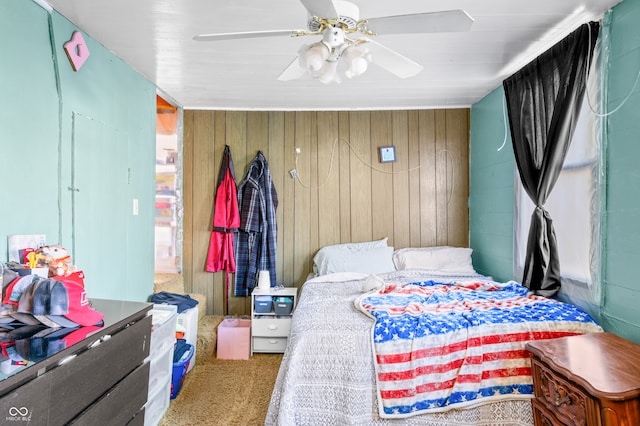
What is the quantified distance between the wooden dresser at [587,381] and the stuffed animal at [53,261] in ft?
→ 7.04

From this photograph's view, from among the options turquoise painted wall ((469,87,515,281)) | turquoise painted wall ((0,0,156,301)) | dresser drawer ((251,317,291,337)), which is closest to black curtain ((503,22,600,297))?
turquoise painted wall ((469,87,515,281))

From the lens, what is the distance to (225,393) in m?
2.57

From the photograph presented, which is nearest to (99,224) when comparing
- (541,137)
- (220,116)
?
(220,116)

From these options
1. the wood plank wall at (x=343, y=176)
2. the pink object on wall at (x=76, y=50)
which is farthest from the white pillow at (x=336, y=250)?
the pink object on wall at (x=76, y=50)

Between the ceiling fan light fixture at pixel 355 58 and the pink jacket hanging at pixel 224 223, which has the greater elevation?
the ceiling fan light fixture at pixel 355 58

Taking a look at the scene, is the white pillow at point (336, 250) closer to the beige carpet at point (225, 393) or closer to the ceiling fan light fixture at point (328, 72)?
the beige carpet at point (225, 393)

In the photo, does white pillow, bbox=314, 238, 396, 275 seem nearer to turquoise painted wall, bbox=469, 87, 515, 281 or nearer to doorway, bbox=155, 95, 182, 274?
turquoise painted wall, bbox=469, 87, 515, 281

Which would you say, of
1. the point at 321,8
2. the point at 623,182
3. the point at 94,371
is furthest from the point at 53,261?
the point at 623,182

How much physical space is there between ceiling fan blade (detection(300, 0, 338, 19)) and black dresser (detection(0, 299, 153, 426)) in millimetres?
1389

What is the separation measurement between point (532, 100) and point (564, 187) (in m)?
0.64

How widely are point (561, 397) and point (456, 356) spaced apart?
0.46 metres

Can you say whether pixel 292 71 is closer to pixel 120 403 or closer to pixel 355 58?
pixel 355 58

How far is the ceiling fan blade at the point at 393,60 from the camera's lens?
1.65 metres

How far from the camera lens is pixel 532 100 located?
248cm
